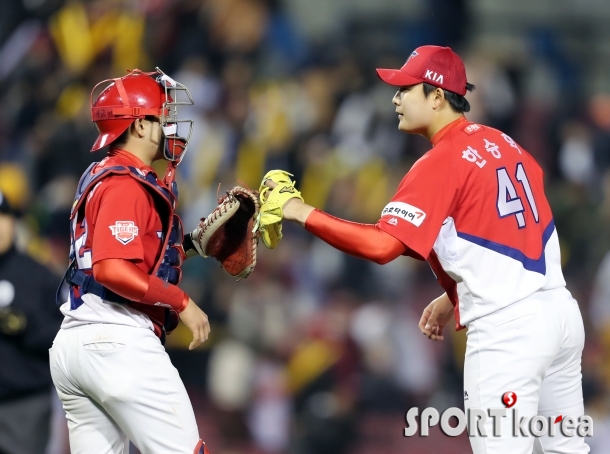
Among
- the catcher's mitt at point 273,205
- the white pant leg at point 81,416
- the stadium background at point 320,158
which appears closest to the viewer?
the white pant leg at point 81,416

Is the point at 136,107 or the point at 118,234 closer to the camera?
the point at 118,234

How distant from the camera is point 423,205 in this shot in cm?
360

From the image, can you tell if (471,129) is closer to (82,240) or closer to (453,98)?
(453,98)

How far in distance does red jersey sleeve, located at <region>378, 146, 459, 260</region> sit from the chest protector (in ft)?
2.82

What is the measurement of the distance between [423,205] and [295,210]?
53cm

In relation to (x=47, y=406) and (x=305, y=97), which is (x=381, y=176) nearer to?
(x=305, y=97)

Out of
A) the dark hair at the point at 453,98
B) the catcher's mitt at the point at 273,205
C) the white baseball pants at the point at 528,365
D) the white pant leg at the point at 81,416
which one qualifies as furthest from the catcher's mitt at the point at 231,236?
the white baseball pants at the point at 528,365

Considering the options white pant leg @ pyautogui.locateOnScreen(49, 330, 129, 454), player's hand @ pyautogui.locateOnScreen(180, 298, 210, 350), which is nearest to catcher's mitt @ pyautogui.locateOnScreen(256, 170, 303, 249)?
player's hand @ pyautogui.locateOnScreen(180, 298, 210, 350)

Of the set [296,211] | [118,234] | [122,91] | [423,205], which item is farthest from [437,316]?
[122,91]

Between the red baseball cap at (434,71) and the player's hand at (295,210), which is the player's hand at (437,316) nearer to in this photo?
the player's hand at (295,210)

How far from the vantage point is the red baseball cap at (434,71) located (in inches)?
153

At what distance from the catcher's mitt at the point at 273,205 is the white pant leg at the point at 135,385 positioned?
67 cm

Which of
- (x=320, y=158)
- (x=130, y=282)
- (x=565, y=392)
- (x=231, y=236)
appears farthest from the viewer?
(x=320, y=158)

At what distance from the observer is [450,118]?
3932mm
